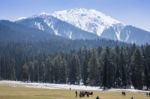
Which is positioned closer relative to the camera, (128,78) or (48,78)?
(128,78)

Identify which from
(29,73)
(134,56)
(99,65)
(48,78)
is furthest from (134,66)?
(29,73)

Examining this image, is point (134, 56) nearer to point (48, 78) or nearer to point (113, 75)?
point (113, 75)

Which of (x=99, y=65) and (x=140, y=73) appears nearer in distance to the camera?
(x=140, y=73)

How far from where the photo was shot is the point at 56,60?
591ft

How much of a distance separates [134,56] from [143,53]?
857 cm

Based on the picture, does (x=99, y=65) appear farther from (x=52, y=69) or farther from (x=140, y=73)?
(x=52, y=69)

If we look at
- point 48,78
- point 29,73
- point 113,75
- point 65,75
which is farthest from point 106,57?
point 29,73

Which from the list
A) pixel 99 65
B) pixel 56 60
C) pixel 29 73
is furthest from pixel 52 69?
pixel 99 65

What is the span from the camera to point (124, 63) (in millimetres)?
142250

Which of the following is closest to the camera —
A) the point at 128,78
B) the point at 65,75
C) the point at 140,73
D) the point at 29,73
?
the point at 140,73

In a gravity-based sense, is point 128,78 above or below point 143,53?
below

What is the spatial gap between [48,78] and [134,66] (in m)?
60.8

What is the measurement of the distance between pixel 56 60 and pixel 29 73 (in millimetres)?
25150

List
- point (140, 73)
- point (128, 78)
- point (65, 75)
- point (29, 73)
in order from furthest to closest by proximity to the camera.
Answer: point (29, 73) < point (65, 75) < point (128, 78) < point (140, 73)
